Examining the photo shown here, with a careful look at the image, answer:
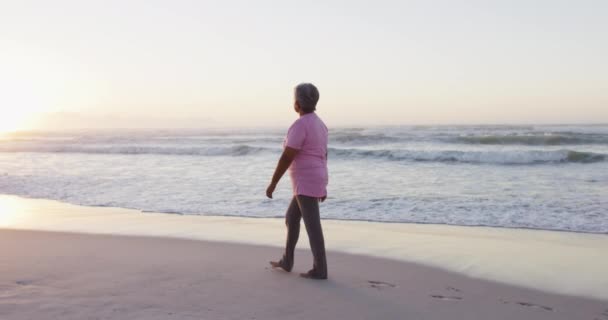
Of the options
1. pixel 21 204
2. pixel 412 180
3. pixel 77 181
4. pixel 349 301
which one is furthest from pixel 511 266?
pixel 77 181

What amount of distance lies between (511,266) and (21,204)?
7816 millimetres

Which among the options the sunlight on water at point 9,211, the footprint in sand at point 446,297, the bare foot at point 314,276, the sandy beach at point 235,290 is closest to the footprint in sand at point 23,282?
the sandy beach at point 235,290

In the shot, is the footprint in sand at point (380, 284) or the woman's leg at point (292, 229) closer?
the footprint in sand at point (380, 284)

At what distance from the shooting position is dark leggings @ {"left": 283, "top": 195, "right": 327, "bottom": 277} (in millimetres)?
4191

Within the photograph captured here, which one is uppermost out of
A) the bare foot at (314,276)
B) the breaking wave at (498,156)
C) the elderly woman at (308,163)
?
the elderly woman at (308,163)

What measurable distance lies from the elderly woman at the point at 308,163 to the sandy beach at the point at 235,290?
1.23 ft

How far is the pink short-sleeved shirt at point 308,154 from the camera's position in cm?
404

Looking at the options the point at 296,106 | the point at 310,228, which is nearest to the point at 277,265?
the point at 310,228

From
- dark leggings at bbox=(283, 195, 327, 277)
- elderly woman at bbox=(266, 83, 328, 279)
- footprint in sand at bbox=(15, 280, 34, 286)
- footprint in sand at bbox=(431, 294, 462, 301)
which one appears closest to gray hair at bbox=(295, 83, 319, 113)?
elderly woman at bbox=(266, 83, 328, 279)

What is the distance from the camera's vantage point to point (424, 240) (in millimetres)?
5992

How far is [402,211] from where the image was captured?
7887mm

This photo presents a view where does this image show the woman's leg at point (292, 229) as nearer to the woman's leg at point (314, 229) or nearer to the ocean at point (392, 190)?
the woman's leg at point (314, 229)

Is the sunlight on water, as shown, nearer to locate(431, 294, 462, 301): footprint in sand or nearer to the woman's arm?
the woman's arm

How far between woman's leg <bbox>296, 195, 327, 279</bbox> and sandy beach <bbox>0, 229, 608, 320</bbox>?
0.11 m
